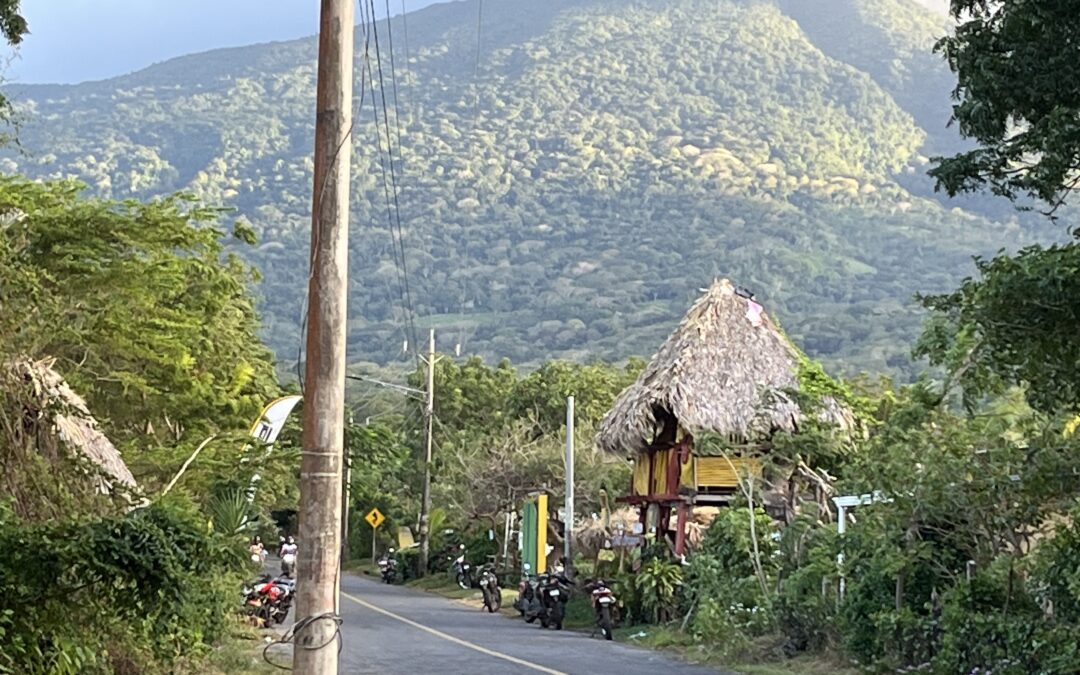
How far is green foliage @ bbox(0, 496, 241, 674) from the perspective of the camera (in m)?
8.97

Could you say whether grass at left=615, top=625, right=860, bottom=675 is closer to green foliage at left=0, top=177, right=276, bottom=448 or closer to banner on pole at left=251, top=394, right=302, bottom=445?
banner on pole at left=251, top=394, right=302, bottom=445

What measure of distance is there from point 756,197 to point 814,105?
62.0ft

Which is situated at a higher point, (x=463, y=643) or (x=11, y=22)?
(x=11, y=22)

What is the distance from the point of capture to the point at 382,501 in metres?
64.4

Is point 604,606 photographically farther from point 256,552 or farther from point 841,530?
point 256,552

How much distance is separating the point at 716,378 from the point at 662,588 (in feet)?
15.0

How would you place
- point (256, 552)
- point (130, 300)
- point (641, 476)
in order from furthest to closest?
point (641, 476), point (256, 552), point (130, 300)

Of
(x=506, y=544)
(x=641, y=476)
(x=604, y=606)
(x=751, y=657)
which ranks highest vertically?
(x=641, y=476)

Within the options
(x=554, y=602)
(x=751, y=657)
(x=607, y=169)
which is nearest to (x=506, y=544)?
(x=554, y=602)

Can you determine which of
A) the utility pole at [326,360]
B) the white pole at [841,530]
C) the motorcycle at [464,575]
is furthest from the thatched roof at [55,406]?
the motorcycle at [464,575]

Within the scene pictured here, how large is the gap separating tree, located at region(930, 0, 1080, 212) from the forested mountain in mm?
62750

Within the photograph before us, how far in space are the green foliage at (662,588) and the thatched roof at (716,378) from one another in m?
2.69

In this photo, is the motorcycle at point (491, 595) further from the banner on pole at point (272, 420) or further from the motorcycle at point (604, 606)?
the banner on pole at point (272, 420)

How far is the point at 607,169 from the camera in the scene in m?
114
